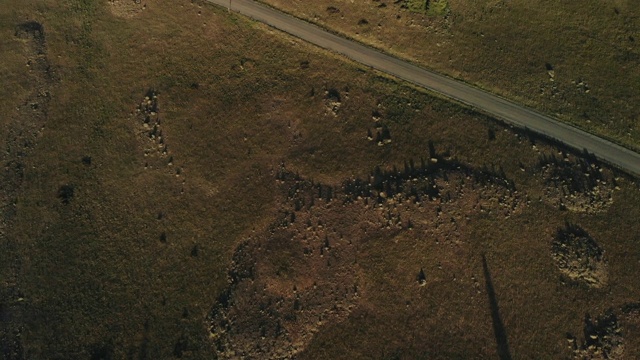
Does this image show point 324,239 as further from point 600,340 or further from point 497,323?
point 600,340

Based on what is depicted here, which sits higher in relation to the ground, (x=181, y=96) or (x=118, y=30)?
(x=118, y=30)

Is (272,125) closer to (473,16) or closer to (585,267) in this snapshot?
(473,16)

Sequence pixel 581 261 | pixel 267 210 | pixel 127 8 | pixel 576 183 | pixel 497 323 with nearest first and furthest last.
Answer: pixel 497 323
pixel 581 261
pixel 267 210
pixel 576 183
pixel 127 8

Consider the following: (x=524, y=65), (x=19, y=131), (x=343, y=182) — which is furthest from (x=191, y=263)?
(x=524, y=65)

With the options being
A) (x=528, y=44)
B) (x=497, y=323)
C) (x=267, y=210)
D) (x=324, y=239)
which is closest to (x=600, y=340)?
(x=497, y=323)

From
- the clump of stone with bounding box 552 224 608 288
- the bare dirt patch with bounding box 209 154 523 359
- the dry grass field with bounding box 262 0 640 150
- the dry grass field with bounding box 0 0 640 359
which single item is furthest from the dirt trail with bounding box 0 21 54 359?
the clump of stone with bounding box 552 224 608 288

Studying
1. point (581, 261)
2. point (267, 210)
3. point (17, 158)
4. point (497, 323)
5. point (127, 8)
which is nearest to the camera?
point (497, 323)

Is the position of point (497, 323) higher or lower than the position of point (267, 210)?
lower
